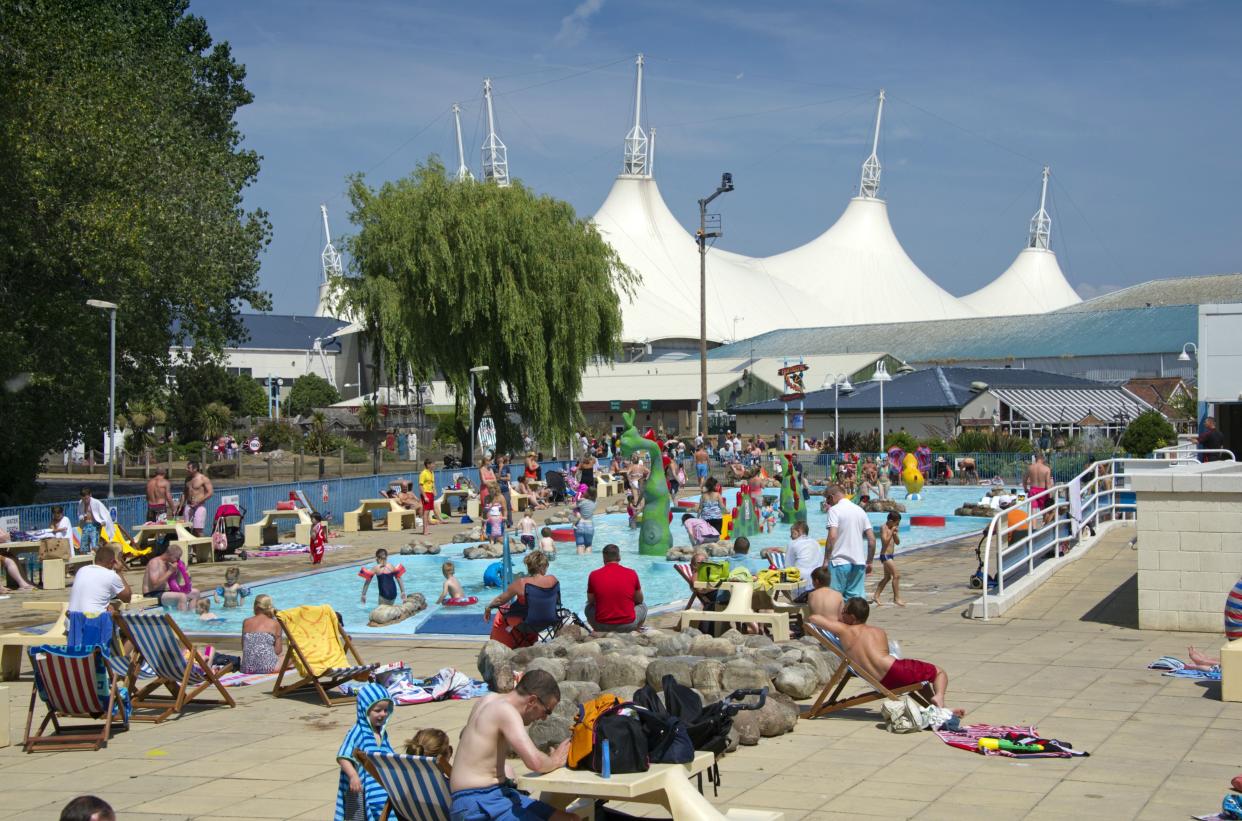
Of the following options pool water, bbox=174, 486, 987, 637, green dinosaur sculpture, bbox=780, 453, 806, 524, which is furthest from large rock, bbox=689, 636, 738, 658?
green dinosaur sculpture, bbox=780, 453, 806, 524

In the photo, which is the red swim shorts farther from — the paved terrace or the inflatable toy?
the inflatable toy

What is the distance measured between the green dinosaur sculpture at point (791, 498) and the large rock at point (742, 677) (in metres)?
14.2

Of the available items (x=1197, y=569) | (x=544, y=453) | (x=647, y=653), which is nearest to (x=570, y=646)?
(x=647, y=653)

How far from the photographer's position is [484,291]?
1208 inches

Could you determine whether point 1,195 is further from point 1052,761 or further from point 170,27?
point 1052,761

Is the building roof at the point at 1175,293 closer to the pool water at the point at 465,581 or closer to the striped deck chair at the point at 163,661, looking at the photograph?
the pool water at the point at 465,581

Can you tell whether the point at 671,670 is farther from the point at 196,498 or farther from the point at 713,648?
the point at 196,498

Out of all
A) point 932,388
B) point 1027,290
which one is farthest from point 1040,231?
point 932,388

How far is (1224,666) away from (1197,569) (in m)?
2.95

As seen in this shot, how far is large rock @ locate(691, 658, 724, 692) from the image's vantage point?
8.05 meters

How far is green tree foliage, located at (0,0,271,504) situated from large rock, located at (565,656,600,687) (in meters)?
15.7

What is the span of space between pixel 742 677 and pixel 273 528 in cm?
1349

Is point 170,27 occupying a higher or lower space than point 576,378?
higher

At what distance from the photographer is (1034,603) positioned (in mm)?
12336
